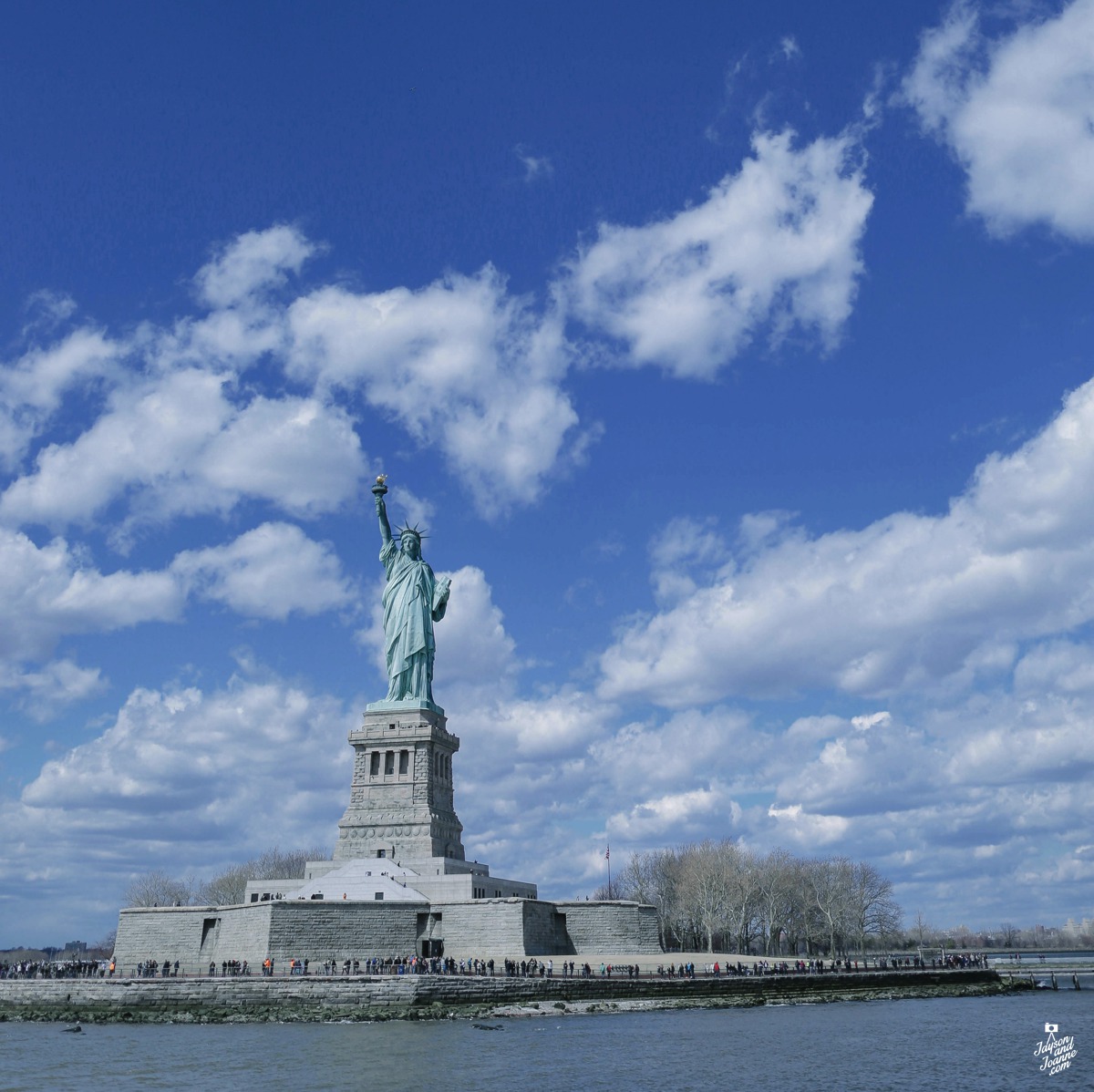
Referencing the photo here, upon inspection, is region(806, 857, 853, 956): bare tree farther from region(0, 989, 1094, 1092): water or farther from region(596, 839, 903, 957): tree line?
region(0, 989, 1094, 1092): water

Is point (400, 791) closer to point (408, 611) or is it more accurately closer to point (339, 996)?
point (408, 611)

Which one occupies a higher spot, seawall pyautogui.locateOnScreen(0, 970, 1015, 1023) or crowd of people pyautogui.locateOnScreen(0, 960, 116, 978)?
crowd of people pyautogui.locateOnScreen(0, 960, 116, 978)

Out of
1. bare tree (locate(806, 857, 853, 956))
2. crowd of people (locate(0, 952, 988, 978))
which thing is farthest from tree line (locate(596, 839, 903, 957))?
crowd of people (locate(0, 952, 988, 978))

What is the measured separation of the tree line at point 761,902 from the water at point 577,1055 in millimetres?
29526

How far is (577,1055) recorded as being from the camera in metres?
28.5

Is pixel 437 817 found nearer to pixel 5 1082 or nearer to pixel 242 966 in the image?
pixel 242 966

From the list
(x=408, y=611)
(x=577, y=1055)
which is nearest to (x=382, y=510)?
(x=408, y=611)

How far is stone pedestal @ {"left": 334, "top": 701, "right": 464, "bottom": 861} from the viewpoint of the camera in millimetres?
51406

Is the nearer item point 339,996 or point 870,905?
point 339,996

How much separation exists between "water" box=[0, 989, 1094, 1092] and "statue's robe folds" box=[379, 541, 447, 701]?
22.3 metres

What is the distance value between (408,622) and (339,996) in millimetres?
22219

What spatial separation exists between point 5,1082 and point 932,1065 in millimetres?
21746

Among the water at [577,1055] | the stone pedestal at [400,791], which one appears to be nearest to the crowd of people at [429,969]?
the water at [577,1055]

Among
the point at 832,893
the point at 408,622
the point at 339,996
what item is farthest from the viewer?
the point at 832,893
